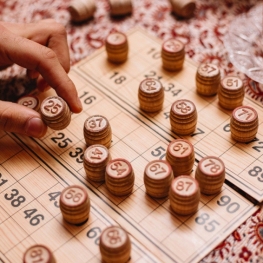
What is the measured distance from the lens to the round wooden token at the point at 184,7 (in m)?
2.24

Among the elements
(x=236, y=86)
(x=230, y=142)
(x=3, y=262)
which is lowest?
(x=3, y=262)

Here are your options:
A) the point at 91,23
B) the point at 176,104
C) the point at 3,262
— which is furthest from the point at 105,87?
the point at 3,262

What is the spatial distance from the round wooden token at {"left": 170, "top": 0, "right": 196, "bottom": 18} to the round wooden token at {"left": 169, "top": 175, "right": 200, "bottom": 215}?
3.59 feet

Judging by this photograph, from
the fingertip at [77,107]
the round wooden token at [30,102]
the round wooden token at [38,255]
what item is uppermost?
the fingertip at [77,107]

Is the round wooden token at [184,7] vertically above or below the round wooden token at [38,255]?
above

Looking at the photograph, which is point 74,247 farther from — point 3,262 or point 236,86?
point 236,86

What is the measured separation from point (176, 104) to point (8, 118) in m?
0.62

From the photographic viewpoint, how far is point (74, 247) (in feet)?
4.63

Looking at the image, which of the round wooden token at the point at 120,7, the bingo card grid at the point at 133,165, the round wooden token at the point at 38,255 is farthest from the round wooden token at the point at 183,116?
the round wooden token at the point at 120,7

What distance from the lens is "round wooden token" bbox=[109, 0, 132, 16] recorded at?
7.52ft

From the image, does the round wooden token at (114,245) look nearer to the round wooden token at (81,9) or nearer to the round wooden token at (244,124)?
the round wooden token at (244,124)

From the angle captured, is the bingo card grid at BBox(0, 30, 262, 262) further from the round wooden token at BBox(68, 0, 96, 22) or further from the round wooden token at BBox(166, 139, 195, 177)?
the round wooden token at BBox(68, 0, 96, 22)

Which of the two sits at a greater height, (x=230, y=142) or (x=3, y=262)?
(x=230, y=142)

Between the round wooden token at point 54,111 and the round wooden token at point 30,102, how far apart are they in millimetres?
133
